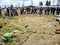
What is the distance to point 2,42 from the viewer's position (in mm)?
14688

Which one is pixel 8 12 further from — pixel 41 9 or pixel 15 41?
pixel 15 41

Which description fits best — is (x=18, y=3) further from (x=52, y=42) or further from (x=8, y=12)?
(x=52, y=42)

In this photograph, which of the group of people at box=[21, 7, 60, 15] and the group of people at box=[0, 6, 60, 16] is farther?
the group of people at box=[21, 7, 60, 15]

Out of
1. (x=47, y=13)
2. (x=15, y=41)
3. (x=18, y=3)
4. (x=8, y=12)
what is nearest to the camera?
(x=15, y=41)

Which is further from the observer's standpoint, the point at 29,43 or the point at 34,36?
the point at 34,36

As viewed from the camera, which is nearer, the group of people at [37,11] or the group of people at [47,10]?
the group of people at [37,11]

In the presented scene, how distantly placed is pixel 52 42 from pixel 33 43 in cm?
132

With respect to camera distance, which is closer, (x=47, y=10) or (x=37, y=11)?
(x=47, y=10)

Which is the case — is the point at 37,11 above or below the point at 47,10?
below

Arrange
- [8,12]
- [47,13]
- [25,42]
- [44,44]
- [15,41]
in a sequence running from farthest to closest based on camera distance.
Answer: [47,13]
[8,12]
[15,41]
[25,42]
[44,44]

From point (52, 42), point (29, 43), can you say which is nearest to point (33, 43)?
point (29, 43)

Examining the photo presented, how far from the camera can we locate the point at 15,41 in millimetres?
14500

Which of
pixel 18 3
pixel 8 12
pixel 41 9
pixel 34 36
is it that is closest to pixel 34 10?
pixel 41 9

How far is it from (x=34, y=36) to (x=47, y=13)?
19768mm
